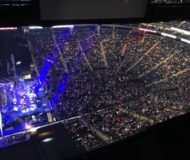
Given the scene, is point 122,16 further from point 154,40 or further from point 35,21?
point 35,21

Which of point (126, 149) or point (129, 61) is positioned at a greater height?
point (129, 61)

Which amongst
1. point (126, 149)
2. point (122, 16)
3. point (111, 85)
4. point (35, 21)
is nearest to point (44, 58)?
point (35, 21)

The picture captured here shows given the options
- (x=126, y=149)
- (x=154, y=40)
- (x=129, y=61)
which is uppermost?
(x=154, y=40)

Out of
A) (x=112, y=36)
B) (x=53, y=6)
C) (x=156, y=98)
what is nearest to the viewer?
(x=156, y=98)

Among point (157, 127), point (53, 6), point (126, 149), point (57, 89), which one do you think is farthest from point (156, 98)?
point (53, 6)

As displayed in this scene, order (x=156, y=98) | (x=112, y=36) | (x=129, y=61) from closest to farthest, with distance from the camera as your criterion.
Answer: (x=156, y=98)
(x=129, y=61)
(x=112, y=36)

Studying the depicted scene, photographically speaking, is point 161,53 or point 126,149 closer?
point 126,149
